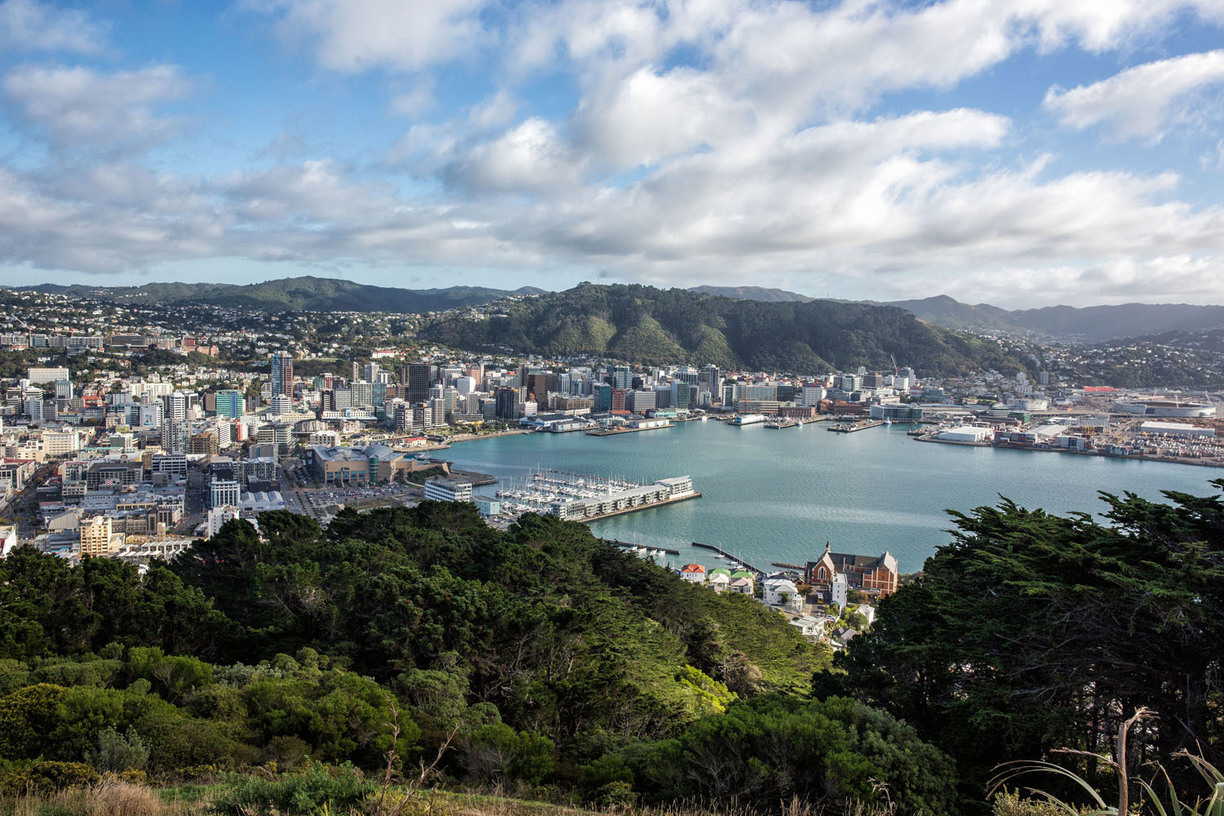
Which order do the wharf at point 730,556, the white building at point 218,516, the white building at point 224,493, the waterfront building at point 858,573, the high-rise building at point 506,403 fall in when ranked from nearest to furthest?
the waterfront building at point 858,573 < the wharf at point 730,556 < the white building at point 218,516 < the white building at point 224,493 < the high-rise building at point 506,403

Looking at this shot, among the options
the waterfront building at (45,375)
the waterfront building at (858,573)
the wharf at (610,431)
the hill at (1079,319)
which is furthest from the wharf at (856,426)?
the hill at (1079,319)

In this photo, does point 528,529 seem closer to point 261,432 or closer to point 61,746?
point 61,746

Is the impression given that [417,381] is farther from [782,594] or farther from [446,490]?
[782,594]

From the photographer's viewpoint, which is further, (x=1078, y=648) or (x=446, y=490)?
(x=446, y=490)

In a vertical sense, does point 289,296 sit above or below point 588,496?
above

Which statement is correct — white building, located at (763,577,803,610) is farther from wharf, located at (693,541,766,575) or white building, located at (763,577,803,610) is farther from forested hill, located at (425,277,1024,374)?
forested hill, located at (425,277,1024,374)

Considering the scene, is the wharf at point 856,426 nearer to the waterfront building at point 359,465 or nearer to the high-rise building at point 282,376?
the waterfront building at point 359,465

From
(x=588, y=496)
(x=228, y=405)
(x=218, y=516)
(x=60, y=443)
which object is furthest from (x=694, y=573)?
(x=228, y=405)
